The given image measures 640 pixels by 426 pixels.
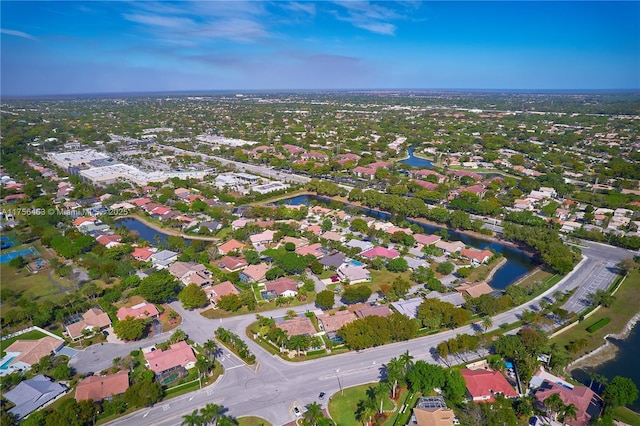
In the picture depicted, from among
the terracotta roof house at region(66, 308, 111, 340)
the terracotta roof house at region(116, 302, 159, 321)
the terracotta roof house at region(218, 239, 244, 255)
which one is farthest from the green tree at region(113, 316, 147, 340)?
the terracotta roof house at region(218, 239, 244, 255)

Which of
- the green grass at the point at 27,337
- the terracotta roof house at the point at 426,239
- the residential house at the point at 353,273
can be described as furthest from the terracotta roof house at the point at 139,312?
the terracotta roof house at the point at 426,239

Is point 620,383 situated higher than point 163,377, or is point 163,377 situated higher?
point 620,383

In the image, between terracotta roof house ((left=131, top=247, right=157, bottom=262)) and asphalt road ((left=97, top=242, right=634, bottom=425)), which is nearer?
asphalt road ((left=97, top=242, right=634, bottom=425))

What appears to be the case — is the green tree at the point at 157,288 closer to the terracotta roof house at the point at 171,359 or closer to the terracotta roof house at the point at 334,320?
the terracotta roof house at the point at 171,359

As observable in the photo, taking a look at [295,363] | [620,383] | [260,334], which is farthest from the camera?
→ [260,334]

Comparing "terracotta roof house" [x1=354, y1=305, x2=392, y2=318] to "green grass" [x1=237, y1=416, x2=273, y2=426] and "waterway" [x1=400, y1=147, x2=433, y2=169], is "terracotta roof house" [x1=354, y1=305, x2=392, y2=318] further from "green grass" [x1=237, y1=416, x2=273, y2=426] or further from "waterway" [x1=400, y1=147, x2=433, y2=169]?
"waterway" [x1=400, y1=147, x2=433, y2=169]

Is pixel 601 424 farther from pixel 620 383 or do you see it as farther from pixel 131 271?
pixel 131 271

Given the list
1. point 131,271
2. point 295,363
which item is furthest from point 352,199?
point 295,363
